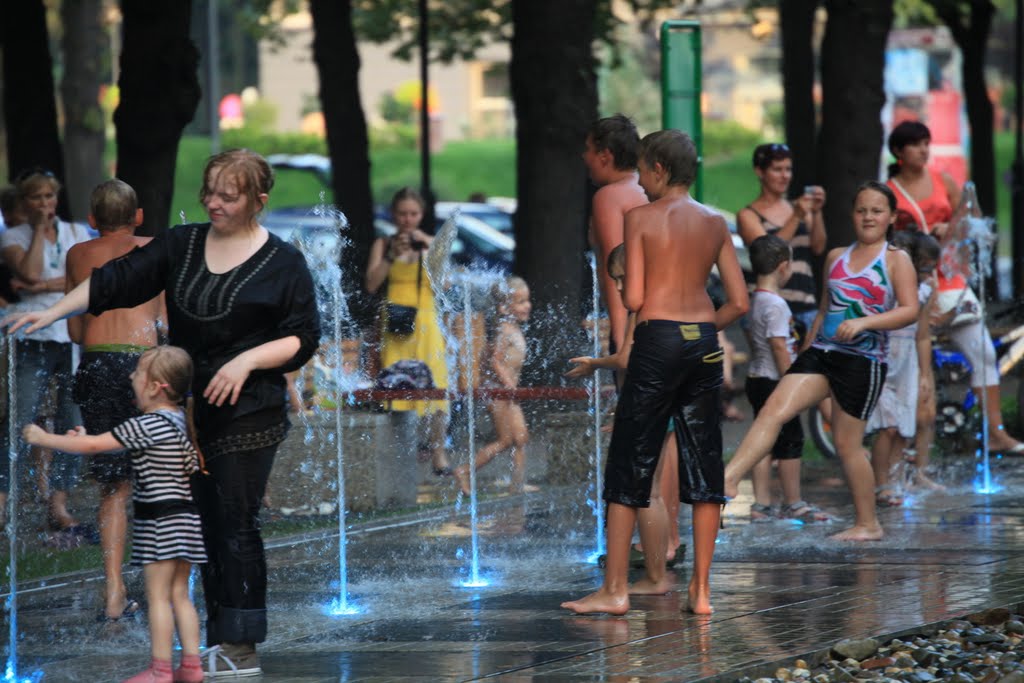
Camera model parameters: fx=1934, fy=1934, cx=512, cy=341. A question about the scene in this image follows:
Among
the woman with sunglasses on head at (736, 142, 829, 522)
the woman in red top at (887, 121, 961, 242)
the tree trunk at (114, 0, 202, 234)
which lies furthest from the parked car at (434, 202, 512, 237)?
the woman in red top at (887, 121, 961, 242)

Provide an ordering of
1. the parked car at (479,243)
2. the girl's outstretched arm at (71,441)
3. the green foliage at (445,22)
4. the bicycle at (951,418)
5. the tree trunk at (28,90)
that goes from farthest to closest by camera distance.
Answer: the green foliage at (445,22), the parked car at (479,243), the tree trunk at (28,90), the bicycle at (951,418), the girl's outstretched arm at (71,441)

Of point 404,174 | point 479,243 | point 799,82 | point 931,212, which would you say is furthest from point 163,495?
point 404,174

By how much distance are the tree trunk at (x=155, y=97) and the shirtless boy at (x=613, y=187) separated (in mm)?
5506

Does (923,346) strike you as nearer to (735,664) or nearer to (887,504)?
(887,504)

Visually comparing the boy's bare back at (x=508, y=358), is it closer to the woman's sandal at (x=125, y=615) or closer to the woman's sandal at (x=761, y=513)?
the woman's sandal at (x=761, y=513)

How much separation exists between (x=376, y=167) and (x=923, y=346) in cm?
4574

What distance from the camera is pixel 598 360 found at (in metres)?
7.95

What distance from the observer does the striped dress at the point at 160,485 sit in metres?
6.19

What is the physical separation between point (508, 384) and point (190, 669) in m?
4.56

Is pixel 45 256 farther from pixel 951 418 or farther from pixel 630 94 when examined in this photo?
pixel 630 94

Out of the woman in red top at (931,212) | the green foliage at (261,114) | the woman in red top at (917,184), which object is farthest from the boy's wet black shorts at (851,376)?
the green foliage at (261,114)

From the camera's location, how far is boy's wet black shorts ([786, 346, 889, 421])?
9367 millimetres

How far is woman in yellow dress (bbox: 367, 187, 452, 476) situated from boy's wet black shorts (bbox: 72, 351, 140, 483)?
4.25 metres

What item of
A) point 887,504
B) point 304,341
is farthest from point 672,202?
point 887,504
